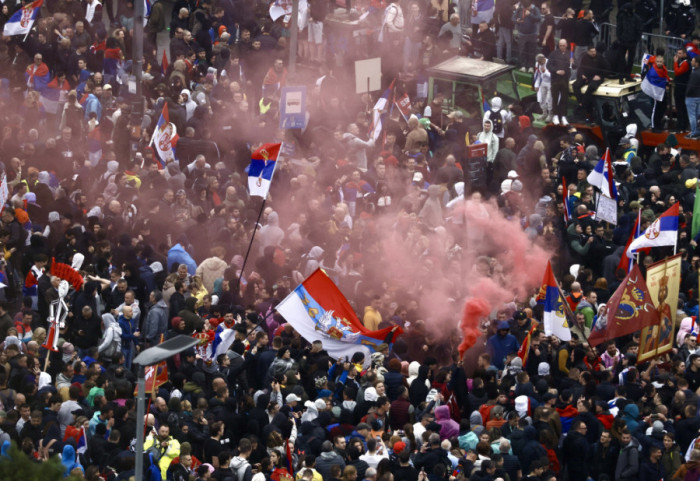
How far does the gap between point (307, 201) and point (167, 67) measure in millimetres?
5817

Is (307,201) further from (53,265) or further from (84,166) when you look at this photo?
(53,265)

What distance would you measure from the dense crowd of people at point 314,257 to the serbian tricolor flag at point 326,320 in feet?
0.73

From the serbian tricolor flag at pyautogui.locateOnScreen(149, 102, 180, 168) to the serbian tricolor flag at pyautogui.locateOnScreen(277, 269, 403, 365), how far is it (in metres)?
5.70

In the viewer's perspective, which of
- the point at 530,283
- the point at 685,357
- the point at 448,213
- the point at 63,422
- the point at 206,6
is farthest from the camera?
the point at 206,6

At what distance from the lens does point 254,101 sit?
91.0 ft

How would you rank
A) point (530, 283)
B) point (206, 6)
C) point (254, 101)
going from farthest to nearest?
point (206, 6), point (254, 101), point (530, 283)

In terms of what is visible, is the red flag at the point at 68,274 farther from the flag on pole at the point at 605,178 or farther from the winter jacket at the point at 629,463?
the flag on pole at the point at 605,178

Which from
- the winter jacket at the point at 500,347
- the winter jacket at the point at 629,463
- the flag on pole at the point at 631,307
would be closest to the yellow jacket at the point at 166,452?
the winter jacket at the point at 500,347

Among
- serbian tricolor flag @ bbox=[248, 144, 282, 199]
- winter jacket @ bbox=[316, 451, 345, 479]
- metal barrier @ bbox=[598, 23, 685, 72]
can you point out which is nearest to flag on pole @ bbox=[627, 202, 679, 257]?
serbian tricolor flag @ bbox=[248, 144, 282, 199]

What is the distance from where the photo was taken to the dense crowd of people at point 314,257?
17656mm

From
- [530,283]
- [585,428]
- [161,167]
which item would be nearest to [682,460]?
[585,428]

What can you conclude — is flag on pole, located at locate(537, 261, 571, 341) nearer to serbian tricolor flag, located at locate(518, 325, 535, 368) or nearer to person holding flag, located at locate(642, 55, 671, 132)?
serbian tricolor flag, located at locate(518, 325, 535, 368)

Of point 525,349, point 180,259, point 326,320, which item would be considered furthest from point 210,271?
point 525,349

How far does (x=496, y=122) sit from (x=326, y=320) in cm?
806
